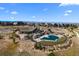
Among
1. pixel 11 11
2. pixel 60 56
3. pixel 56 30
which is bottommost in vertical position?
pixel 60 56

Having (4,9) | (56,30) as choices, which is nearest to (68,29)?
(56,30)

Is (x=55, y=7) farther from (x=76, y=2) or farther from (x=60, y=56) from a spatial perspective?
(x=60, y=56)

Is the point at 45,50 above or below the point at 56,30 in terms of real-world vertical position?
below

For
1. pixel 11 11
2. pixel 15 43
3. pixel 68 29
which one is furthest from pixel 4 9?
pixel 68 29

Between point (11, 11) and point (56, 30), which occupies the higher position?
point (11, 11)

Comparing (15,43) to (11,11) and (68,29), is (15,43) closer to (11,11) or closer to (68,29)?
(11,11)

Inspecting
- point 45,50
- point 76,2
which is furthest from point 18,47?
point 76,2

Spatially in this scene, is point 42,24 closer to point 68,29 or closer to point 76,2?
point 68,29

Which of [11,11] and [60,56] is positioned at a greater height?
[11,11]
